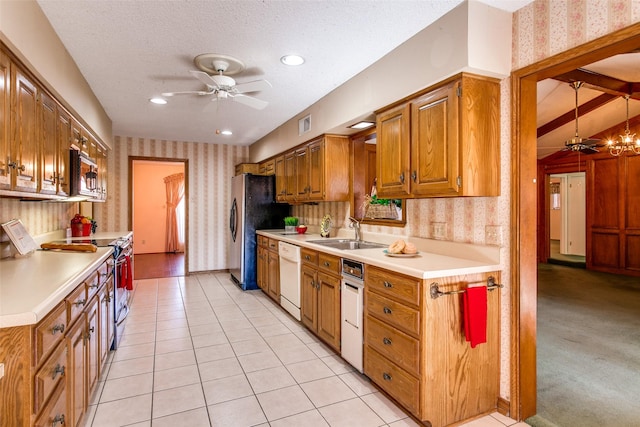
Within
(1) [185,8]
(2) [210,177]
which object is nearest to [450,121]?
(1) [185,8]

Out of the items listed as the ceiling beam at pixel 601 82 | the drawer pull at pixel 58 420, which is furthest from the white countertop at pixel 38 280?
the ceiling beam at pixel 601 82

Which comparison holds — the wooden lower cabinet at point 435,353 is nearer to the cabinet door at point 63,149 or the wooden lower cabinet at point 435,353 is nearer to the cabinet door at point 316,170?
the cabinet door at point 316,170

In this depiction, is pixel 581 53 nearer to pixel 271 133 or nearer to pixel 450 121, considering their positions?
pixel 450 121

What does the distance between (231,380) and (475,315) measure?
176 centimetres

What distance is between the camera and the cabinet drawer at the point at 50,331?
127 centimetres

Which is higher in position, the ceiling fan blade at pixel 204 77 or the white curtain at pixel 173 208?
the ceiling fan blade at pixel 204 77

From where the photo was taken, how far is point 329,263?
303cm

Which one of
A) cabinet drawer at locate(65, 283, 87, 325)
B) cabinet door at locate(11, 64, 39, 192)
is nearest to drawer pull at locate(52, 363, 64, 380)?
cabinet drawer at locate(65, 283, 87, 325)

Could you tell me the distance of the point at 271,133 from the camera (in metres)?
5.48

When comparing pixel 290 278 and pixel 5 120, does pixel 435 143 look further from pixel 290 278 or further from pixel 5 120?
pixel 5 120

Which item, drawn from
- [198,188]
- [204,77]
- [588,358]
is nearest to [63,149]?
[204,77]

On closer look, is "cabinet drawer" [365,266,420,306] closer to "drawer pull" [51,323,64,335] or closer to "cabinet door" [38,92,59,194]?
"drawer pull" [51,323,64,335]

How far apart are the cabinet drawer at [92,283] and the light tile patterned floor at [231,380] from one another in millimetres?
725

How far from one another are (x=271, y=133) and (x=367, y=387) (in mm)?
4082
